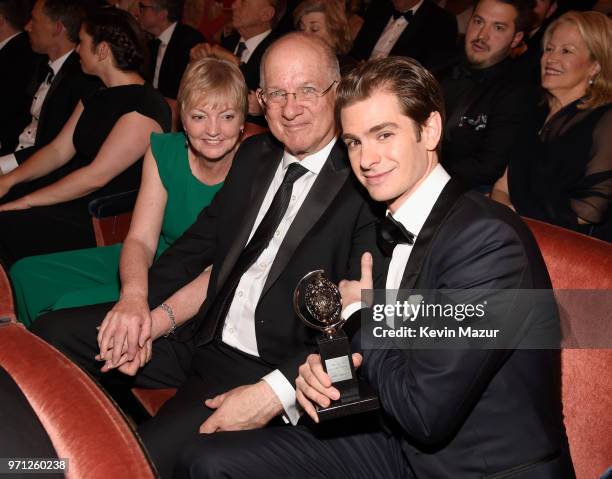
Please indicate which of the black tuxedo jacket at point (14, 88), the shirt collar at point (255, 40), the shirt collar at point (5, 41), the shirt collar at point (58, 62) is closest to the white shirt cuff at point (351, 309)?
the shirt collar at point (58, 62)

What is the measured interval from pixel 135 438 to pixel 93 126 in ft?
7.84

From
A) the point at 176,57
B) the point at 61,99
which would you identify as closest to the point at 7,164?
the point at 61,99

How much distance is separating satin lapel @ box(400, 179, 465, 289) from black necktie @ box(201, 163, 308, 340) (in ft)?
2.07

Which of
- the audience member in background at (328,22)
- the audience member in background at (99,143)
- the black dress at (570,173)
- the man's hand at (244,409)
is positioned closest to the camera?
the man's hand at (244,409)

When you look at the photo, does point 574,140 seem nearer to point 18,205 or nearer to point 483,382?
point 483,382

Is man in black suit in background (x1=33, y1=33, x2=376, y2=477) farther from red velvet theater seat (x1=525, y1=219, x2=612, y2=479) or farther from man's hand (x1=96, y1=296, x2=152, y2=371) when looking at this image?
red velvet theater seat (x1=525, y1=219, x2=612, y2=479)

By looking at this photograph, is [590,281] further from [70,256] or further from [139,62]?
[139,62]

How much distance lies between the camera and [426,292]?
156 centimetres

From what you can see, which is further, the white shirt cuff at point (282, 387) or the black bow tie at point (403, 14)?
the black bow tie at point (403, 14)

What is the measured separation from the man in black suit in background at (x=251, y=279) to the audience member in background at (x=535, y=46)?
1.85 metres

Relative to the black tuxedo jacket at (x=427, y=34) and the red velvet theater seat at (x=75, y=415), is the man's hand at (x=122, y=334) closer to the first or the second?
the red velvet theater seat at (x=75, y=415)

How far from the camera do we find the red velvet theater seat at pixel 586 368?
5.46 feet

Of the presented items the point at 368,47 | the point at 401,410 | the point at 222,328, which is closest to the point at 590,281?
the point at 401,410

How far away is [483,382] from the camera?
143 cm
